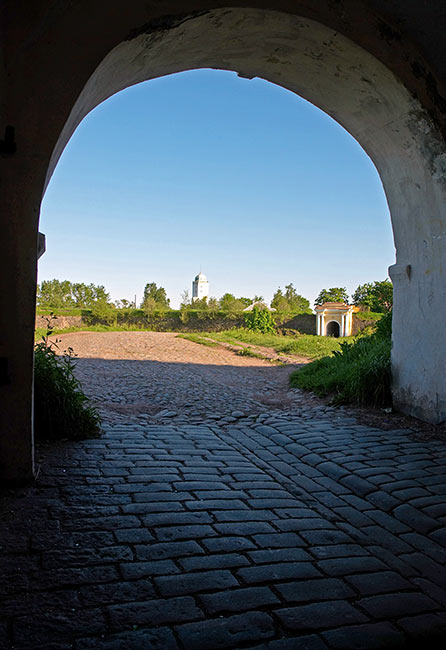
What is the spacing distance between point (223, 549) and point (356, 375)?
197 inches

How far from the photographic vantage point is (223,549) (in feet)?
9.33

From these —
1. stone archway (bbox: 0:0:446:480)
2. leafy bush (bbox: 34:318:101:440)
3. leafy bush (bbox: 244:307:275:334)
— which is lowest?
leafy bush (bbox: 34:318:101:440)

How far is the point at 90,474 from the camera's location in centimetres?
391

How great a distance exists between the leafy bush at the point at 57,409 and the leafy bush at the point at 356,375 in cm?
378

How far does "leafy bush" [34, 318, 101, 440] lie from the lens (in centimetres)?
483

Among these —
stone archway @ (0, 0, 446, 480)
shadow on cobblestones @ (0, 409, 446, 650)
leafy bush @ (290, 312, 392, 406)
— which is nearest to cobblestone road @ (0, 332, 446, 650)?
shadow on cobblestones @ (0, 409, 446, 650)

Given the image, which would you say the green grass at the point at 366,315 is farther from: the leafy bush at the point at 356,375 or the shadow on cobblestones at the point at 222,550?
the shadow on cobblestones at the point at 222,550

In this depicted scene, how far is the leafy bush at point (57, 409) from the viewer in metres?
4.83

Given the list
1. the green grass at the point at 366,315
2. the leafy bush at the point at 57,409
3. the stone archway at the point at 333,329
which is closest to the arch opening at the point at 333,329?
the stone archway at the point at 333,329

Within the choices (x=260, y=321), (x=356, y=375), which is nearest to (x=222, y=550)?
(x=356, y=375)

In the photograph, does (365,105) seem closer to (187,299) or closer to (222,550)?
(222,550)

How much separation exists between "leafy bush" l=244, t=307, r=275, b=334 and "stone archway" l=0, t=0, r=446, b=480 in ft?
76.3

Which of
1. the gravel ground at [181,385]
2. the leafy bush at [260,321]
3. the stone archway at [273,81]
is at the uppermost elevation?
the stone archway at [273,81]

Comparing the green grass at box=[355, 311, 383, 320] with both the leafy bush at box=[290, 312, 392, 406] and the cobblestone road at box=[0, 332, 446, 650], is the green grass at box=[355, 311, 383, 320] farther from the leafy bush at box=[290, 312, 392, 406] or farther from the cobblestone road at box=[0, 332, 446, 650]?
the cobblestone road at box=[0, 332, 446, 650]
